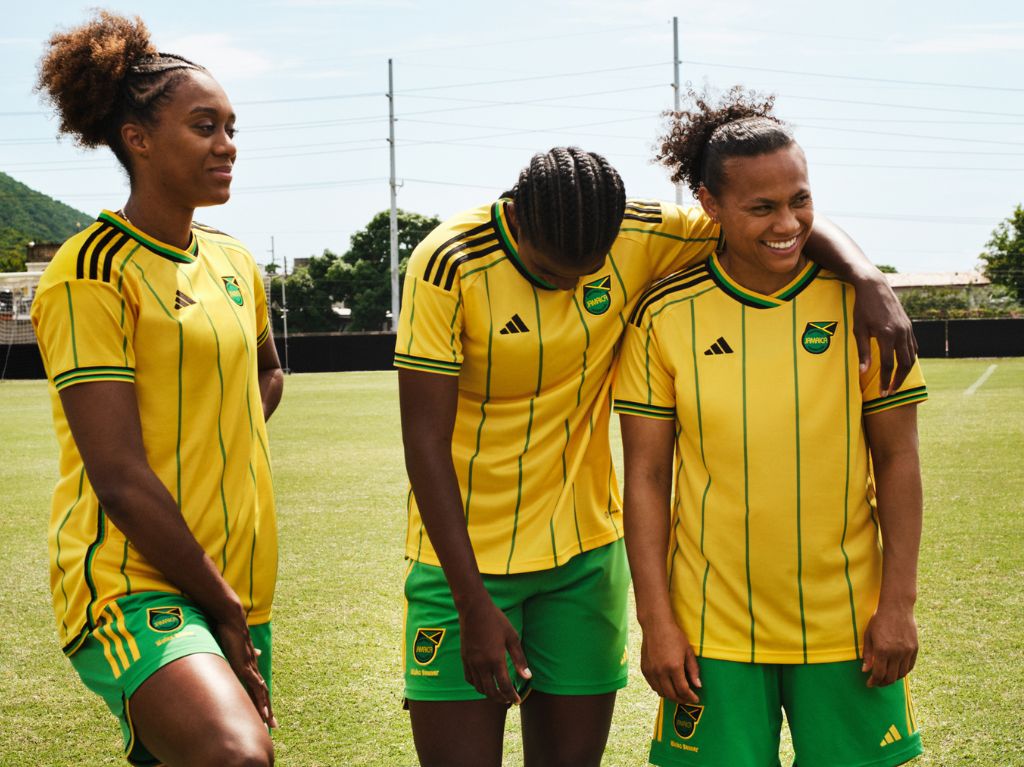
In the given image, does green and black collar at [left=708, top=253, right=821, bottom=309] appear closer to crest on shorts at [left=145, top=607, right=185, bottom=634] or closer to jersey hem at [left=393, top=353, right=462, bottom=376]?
jersey hem at [left=393, top=353, right=462, bottom=376]

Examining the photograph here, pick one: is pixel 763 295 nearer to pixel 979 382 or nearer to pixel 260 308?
pixel 260 308

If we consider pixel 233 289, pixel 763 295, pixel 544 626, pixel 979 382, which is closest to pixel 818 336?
pixel 763 295

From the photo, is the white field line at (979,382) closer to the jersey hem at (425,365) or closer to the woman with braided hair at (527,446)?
the woman with braided hair at (527,446)

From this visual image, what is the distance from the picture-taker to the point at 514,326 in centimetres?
262

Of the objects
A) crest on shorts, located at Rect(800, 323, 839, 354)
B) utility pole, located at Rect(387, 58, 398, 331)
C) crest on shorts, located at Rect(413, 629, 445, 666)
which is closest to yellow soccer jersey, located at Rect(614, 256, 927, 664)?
crest on shorts, located at Rect(800, 323, 839, 354)

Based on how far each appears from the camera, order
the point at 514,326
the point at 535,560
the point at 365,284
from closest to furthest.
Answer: the point at 514,326, the point at 535,560, the point at 365,284

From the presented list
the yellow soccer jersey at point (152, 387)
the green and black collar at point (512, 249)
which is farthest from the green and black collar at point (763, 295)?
the yellow soccer jersey at point (152, 387)

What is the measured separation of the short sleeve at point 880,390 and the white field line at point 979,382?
1842 cm

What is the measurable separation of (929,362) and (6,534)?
95.9 ft

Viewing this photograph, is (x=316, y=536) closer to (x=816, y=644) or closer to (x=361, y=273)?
→ (x=816, y=644)

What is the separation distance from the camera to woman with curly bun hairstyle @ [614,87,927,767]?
2.45 m

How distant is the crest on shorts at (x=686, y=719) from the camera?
249 cm

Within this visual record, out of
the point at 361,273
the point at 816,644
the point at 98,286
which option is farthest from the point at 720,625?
the point at 361,273

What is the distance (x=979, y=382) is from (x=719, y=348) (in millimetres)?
22241
